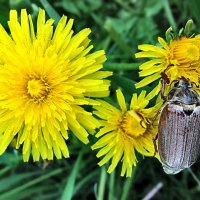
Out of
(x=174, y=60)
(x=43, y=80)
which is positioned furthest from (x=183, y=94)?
(x=43, y=80)

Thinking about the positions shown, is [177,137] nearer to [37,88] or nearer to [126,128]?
[126,128]

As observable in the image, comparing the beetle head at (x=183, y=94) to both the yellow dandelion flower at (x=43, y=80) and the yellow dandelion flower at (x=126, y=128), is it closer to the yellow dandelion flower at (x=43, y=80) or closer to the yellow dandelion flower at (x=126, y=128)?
the yellow dandelion flower at (x=126, y=128)

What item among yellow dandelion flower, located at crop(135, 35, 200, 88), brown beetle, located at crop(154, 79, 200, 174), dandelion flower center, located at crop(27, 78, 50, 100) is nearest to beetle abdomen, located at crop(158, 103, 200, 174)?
brown beetle, located at crop(154, 79, 200, 174)

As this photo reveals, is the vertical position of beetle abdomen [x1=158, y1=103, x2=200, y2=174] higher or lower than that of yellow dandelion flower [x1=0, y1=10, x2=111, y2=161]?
lower

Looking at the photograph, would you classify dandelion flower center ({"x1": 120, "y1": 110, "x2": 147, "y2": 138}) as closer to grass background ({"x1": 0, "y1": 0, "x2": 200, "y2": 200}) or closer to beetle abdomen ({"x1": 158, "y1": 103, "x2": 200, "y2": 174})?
beetle abdomen ({"x1": 158, "y1": 103, "x2": 200, "y2": 174})

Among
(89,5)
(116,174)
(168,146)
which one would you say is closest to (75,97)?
(168,146)

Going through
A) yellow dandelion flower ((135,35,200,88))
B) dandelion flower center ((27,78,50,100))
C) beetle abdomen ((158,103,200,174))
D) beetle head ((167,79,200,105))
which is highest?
dandelion flower center ((27,78,50,100))

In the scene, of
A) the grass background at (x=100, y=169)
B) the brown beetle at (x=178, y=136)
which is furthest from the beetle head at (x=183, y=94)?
the grass background at (x=100, y=169)
